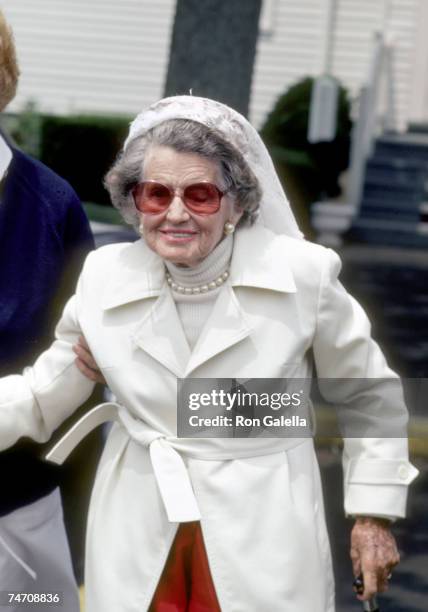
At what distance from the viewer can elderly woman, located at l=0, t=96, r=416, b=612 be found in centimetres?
288

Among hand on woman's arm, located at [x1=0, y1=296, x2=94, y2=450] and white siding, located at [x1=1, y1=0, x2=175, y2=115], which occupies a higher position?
hand on woman's arm, located at [x1=0, y1=296, x2=94, y2=450]

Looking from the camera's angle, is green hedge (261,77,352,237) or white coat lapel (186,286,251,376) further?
green hedge (261,77,352,237)

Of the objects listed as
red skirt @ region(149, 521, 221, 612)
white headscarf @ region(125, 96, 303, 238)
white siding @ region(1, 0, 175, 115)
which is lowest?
white siding @ region(1, 0, 175, 115)

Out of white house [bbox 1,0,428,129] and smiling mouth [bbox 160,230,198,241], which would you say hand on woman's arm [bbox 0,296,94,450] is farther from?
white house [bbox 1,0,428,129]

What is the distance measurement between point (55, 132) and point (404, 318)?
6862 mm

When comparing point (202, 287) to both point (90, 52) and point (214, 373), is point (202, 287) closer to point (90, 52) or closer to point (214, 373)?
point (214, 373)

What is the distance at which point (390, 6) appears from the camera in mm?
17219

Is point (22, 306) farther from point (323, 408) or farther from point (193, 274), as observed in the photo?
point (323, 408)

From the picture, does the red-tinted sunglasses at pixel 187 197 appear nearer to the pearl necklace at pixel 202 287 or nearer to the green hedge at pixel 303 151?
the pearl necklace at pixel 202 287

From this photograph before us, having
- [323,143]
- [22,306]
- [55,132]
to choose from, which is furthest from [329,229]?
[22,306]

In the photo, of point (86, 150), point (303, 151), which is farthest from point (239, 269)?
point (86, 150)

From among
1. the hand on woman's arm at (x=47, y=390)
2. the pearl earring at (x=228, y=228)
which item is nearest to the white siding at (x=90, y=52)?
the hand on woman's arm at (x=47, y=390)

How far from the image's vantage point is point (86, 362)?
3.04 m

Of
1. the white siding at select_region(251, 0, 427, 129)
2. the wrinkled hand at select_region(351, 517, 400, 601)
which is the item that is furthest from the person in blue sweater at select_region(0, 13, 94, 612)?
the white siding at select_region(251, 0, 427, 129)
